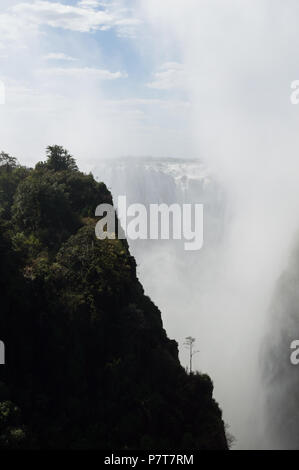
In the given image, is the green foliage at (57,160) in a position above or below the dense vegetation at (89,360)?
above

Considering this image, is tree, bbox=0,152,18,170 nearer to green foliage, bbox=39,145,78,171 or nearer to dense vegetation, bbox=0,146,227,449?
green foliage, bbox=39,145,78,171

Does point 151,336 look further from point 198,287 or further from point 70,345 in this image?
point 198,287

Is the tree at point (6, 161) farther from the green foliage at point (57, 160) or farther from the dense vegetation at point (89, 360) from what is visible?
the dense vegetation at point (89, 360)

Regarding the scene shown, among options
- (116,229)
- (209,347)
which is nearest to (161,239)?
(209,347)

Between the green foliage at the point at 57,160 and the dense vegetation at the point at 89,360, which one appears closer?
the dense vegetation at the point at 89,360

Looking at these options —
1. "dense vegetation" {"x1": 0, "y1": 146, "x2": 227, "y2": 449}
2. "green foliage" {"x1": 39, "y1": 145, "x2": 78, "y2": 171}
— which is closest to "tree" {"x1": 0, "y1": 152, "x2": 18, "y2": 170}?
"green foliage" {"x1": 39, "y1": 145, "x2": 78, "y2": 171}

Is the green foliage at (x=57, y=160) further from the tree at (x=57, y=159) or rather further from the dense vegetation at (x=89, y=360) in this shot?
the dense vegetation at (x=89, y=360)

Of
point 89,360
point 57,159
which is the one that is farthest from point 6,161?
point 89,360

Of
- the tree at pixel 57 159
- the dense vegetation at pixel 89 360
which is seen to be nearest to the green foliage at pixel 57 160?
the tree at pixel 57 159
